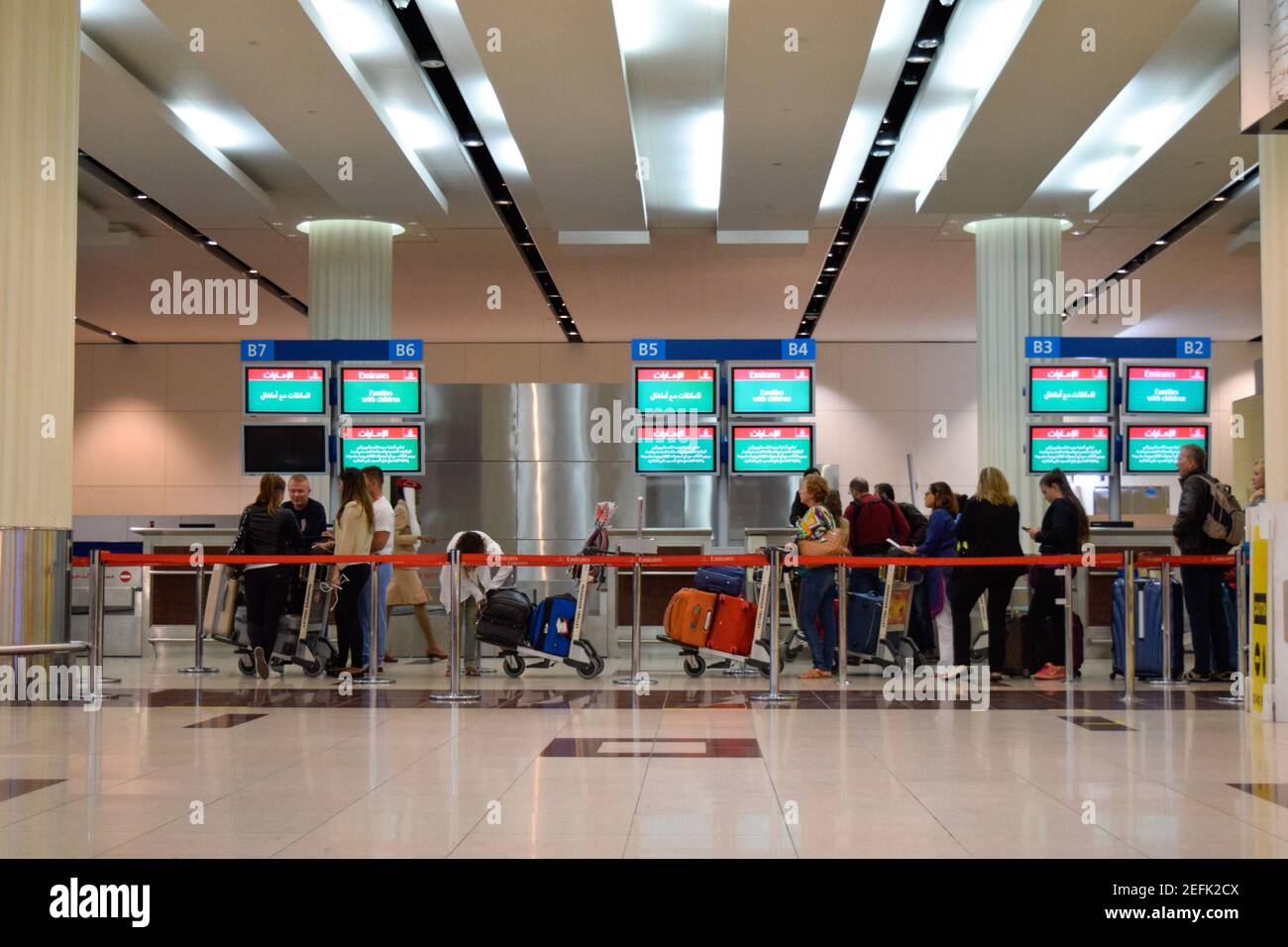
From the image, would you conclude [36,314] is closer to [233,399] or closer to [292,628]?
[292,628]

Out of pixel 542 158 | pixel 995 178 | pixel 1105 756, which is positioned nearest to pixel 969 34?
pixel 995 178

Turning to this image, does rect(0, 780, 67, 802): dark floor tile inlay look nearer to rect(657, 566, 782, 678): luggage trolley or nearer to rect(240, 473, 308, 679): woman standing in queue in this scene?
rect(240, 473, 308, 679): woman standing in queue

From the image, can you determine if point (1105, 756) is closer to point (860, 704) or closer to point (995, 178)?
point (860, 704)

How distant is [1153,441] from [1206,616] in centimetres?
422

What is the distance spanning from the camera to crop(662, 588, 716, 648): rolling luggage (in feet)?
34.0

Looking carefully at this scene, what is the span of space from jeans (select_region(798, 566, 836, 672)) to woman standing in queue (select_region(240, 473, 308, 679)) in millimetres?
3957

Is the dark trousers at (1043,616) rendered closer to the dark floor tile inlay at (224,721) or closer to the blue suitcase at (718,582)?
the blue suitcase at (718,582)

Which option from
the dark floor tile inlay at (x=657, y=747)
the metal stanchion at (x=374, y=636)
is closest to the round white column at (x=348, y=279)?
the metal stanchion at (x=374, y=636)

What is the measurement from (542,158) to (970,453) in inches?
617

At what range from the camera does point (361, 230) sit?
15953 mm

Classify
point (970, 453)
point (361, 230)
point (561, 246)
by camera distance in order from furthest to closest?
point (970, 453)
point (561, 246)
point (361, 230)

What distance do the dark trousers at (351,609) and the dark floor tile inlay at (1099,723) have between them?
538cm

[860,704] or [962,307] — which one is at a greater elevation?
[962,307]

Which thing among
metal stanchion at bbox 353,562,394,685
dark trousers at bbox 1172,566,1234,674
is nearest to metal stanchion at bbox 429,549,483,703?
metal stanchion at bbox 353,562,394,685
